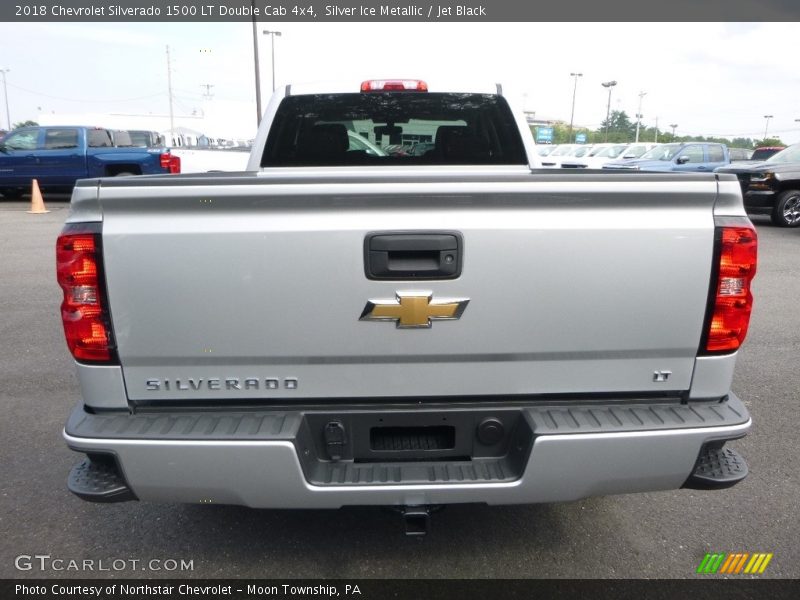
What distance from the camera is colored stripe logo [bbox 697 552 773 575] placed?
103 inches

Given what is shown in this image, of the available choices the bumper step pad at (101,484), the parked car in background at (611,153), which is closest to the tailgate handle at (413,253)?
the bumper step pad at (101,484)

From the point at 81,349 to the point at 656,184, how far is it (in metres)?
2.03

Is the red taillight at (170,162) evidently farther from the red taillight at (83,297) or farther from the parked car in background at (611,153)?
the red taillight at (83,297)

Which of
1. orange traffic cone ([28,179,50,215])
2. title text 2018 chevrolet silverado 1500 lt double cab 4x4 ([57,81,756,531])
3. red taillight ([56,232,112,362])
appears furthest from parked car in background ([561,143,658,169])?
red taillight ([56,232,112,362])

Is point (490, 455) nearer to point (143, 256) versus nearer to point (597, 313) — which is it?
point (597, 313)

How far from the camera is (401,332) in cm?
211

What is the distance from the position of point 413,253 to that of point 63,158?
16921 mm

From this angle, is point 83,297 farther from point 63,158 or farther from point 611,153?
point 611,153

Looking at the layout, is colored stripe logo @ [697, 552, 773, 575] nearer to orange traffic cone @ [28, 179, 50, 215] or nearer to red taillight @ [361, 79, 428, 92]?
red taillight @ [361, 79, 428, 92]

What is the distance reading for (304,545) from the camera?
2.76 meters

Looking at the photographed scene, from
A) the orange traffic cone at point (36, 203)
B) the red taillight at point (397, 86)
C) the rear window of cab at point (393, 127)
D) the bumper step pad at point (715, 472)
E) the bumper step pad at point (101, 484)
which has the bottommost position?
the orange traffic cone at point (36, 203)

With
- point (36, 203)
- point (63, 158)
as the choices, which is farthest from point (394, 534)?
point (63, 158)

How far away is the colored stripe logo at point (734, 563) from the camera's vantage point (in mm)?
2605

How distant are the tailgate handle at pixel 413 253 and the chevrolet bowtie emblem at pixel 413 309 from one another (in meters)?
0.07
